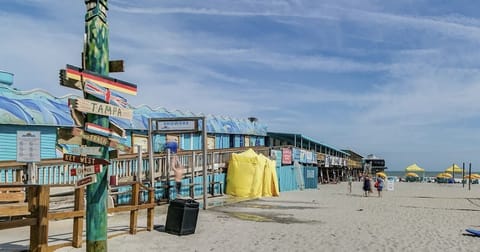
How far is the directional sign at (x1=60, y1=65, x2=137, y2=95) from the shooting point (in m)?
4.43

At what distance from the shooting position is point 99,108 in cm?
470

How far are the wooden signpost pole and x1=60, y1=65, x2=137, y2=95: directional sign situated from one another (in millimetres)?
98

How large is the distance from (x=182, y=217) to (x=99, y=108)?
17.8 feet

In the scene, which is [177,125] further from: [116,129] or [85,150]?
[85,150]

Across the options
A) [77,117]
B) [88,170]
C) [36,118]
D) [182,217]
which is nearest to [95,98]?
[77,117]

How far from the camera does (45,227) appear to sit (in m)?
6.54

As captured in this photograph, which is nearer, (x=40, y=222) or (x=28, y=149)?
(x=40, y=222)

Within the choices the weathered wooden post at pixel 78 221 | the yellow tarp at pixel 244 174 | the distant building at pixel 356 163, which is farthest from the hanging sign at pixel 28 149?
the distant building at pixel 356 163

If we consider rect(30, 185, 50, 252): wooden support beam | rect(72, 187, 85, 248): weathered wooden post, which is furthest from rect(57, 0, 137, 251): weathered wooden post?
rect(72, 187, 85, 248): weathered wooden post

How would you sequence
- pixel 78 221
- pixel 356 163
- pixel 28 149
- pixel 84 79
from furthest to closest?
pixel 356 163 < pixel 28 149 < pixel 78 221 < pixel 84 79

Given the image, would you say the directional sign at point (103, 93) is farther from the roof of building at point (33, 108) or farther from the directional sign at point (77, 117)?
the roof of building at point (33, 108)

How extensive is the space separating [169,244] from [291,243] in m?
2.44

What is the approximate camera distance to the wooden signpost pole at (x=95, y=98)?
4.73m

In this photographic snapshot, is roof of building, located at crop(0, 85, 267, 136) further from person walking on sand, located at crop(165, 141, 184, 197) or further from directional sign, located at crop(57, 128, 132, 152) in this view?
directional sign, located at crop(57, 128, 132, 152)
